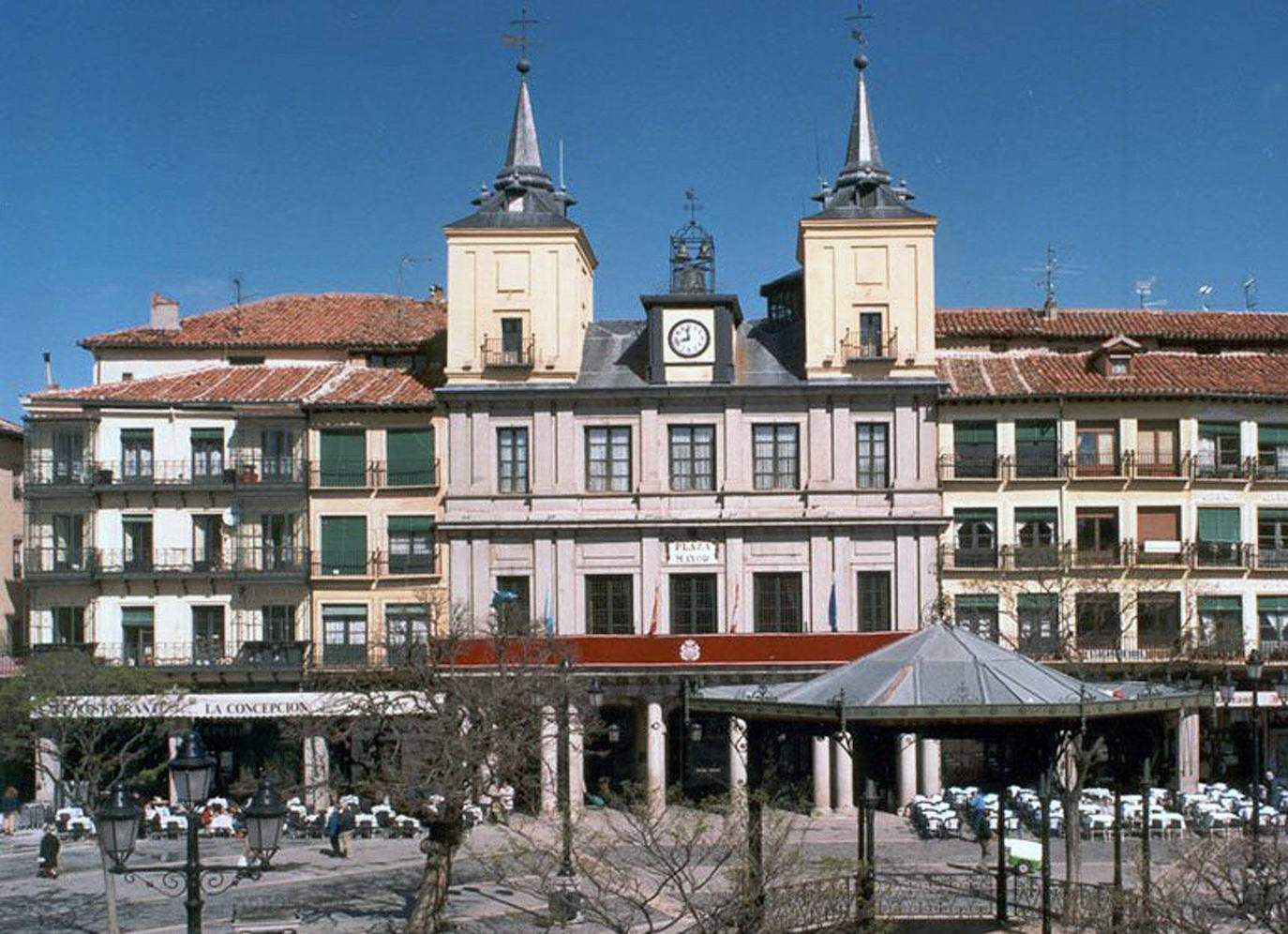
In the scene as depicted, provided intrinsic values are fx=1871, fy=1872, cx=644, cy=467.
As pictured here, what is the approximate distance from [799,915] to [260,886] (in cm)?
2256

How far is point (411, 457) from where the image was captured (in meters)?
62.2

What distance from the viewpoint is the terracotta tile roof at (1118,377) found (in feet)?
202

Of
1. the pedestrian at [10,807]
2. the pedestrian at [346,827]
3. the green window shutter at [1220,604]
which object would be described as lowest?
the pedestrian at [10,807]

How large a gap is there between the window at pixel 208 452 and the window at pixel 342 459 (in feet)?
11.2

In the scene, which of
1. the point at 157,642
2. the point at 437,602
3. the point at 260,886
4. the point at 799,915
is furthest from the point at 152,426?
the point at 799,915

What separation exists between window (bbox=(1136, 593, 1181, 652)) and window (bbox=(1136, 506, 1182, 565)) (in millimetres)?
1244

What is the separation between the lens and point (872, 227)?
6166 cm

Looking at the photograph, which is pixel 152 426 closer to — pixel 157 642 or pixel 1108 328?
pixel 157 642

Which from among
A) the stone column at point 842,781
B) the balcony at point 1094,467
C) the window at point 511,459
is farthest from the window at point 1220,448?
the window at point 511,459

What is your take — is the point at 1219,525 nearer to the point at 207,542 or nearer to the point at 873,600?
the point at 873,600

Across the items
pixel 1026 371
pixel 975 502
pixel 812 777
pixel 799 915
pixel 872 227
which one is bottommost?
pixel 812 777

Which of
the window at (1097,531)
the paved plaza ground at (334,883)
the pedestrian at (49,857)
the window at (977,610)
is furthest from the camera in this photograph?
the window at (1097,531)

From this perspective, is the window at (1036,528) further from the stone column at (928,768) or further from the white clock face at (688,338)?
the white clock face at (688,338)

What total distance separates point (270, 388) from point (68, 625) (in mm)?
10354
